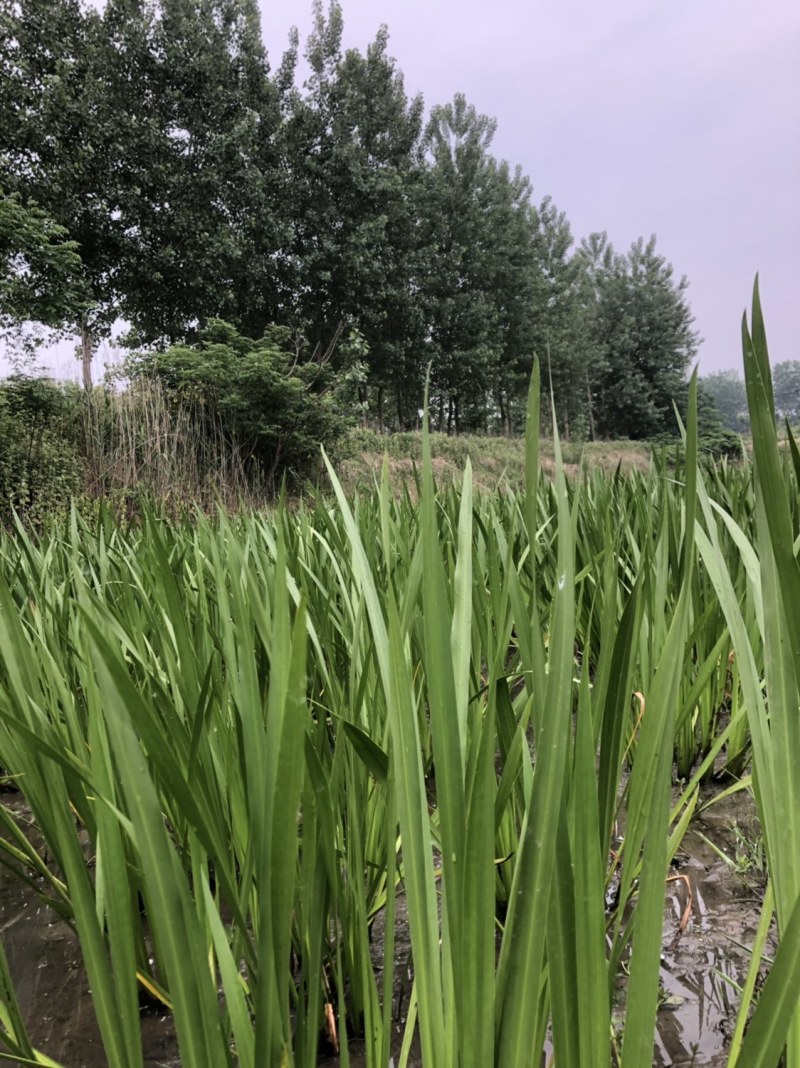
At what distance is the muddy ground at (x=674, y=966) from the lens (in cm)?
48

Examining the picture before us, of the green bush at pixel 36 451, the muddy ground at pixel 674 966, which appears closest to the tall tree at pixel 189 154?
the green bush at pixel 36 451

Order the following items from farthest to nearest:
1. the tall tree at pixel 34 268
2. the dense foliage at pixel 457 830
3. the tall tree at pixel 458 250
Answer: the tall tree at pixel 458 250, the tall tree at pixel 34 268, the dense foliage at pixel 457 830

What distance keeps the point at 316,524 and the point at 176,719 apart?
3.77 ft

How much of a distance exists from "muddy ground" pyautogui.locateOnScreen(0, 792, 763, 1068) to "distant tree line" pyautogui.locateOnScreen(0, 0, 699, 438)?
7123mm

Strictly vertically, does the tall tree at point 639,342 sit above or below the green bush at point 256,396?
above

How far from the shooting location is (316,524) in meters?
1.54

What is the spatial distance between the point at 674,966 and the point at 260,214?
48.1 ft

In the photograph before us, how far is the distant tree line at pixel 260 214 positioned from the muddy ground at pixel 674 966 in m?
7.12

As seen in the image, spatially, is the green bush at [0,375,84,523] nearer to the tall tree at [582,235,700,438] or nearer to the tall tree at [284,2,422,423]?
the tall tree at [284,2,422,423]

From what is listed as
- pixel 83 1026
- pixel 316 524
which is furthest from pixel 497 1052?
pixel 316 524

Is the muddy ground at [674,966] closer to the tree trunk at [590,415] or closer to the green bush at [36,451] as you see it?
the green bush at [36,451]

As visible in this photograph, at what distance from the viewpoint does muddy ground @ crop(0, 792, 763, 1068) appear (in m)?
0.48

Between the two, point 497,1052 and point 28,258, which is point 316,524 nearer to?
point 497,1052

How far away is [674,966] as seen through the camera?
21.0 inches
